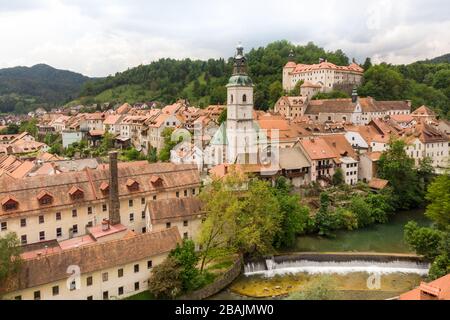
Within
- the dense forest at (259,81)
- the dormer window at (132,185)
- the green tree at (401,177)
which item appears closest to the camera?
the dormer window at (132,185)

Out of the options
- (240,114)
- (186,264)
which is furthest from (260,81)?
(186,264)

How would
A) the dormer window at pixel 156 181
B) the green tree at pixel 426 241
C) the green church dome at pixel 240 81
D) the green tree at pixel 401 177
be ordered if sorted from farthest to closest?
the green church dome at pixel 240 81
the green tree at pixel 401 177
the dormer window at pixel 156 181
the green tree at pixel 426 241

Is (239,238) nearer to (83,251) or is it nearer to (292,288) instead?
(292,288)

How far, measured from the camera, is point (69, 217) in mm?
30359

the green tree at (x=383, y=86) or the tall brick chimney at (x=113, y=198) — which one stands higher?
the green tree at (x=383, y=86)

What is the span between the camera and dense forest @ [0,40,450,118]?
99.2 m

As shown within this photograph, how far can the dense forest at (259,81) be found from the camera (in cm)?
9925

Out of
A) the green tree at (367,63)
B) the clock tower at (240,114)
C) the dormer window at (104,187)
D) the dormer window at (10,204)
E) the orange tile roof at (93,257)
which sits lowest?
the orange tile roof at (93,257)

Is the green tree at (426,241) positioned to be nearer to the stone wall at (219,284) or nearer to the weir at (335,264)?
the weir at (335,264)

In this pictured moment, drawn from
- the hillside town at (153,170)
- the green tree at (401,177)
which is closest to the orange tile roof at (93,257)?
the hillside town at (153,170)

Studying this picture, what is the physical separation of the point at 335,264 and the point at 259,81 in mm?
86480

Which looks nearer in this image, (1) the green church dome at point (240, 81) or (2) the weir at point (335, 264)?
(2) the weir at point (335, 264)

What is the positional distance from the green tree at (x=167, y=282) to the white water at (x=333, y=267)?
24.0ft

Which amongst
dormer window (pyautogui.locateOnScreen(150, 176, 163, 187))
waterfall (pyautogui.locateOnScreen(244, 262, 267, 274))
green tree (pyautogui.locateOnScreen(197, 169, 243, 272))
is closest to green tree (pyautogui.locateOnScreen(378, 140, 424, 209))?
waterfall (pyautogui.locateOnScreen(244, 262, 267, 274))
